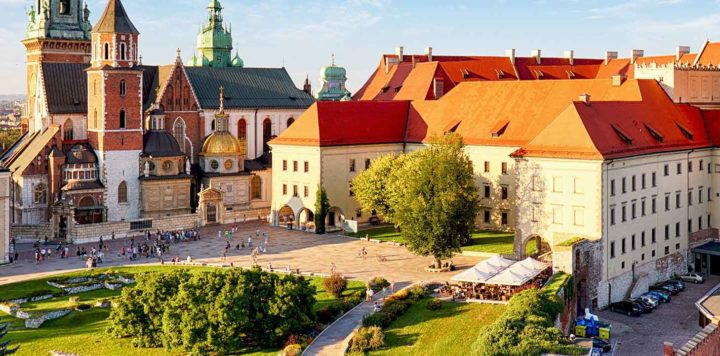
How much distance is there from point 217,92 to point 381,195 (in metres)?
31.5

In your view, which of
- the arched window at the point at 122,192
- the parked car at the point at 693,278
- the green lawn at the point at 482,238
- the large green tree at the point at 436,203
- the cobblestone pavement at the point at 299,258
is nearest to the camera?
the large green tree at the point at 436,203

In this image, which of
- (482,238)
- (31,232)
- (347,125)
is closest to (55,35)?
(31,232)

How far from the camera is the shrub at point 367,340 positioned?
4547 centimetres

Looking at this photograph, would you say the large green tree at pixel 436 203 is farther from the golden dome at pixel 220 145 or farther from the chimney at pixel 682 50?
the chimney at pixel 682 50

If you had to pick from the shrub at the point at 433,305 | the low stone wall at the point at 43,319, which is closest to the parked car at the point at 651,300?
the shrub at the point at 433,305

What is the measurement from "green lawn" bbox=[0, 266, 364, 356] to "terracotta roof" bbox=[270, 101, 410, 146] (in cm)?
2281

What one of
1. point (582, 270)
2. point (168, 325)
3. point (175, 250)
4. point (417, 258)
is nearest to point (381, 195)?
point (417, 258)

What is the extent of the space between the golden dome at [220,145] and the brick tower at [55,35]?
28184 mm

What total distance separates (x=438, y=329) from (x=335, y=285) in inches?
366

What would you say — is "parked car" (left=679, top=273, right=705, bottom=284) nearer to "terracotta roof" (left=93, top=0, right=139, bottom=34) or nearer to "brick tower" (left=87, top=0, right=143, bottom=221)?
"brick tower" (left=87, top=0, right=143, bottom=221)

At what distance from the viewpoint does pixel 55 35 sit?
109312 mm

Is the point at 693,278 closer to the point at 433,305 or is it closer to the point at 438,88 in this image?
the point at 433,305

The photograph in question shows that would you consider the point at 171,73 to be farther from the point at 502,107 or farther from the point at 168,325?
the point at 168,325

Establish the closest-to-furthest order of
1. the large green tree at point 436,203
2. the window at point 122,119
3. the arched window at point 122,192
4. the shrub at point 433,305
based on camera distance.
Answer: the shrub at point 433,305
the large green tree at point 436,203
the arched window at point 122,192
the window at point 122,119
